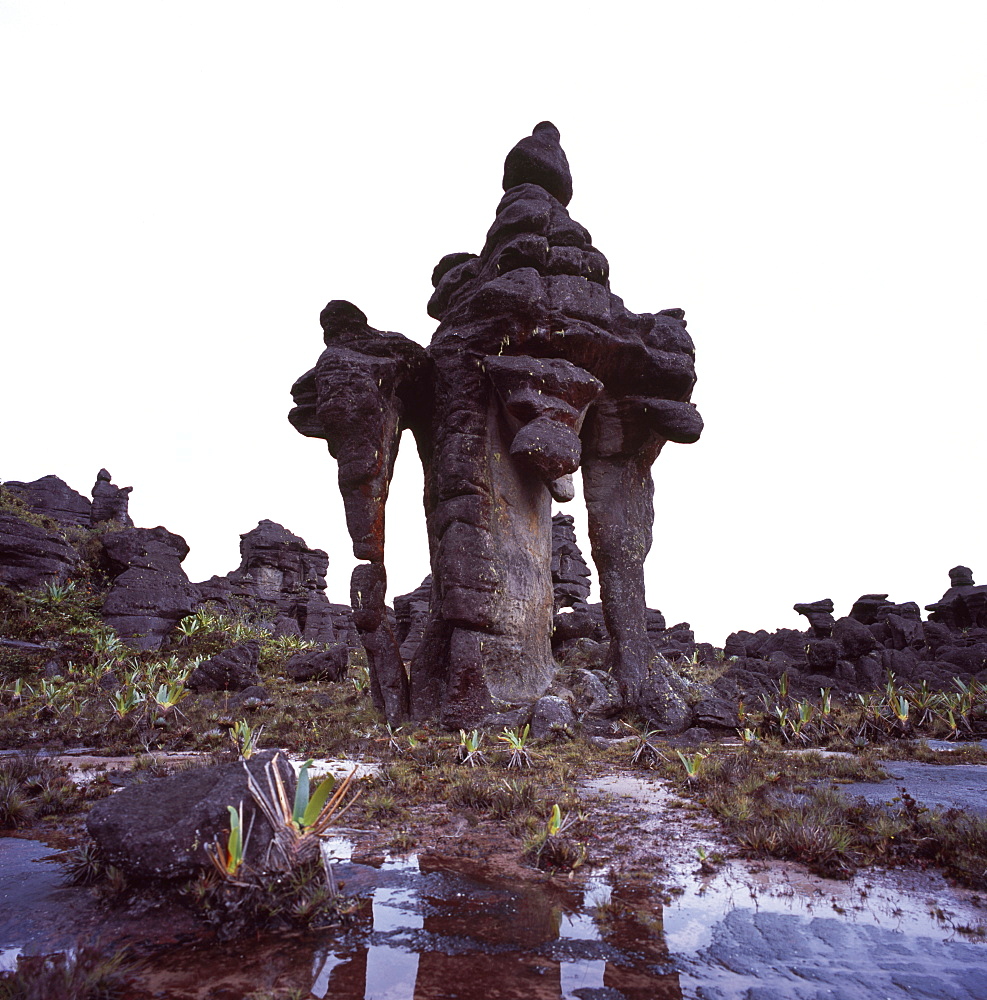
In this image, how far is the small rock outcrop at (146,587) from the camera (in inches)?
804

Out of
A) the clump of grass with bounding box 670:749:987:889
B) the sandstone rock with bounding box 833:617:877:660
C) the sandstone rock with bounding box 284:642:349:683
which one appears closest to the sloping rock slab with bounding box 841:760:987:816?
the clump of grass with bounding box 670:749:987:889

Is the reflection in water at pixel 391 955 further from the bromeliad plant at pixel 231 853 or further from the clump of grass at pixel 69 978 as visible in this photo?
the clump of grass at pixel 69 978

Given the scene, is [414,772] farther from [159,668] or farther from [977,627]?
[977,627]

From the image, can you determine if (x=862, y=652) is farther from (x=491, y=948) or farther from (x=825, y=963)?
(x=491, y=948)

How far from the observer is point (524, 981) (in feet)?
8.32

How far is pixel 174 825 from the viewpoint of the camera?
3.26m

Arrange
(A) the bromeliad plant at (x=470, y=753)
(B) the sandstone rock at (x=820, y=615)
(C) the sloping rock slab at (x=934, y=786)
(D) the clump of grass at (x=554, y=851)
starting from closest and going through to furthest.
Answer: (D) the clump of grass at (x=554, y=851)
(C) the sloping rock slab at (x=934, y=786)
(A) the bromeliad plant at (x=470, y=753)
(B) the sandstone rock at (x=820, y=615)

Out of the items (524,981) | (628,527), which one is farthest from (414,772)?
(628,527)

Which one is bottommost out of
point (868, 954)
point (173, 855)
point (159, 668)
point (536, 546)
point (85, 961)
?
point (868, 954)

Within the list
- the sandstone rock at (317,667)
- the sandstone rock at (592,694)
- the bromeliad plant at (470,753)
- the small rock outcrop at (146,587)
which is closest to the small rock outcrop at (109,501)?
the small rock outcrop at (146,587)

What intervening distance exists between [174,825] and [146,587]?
69.2 feet

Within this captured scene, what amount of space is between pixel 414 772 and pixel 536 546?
6.40 m

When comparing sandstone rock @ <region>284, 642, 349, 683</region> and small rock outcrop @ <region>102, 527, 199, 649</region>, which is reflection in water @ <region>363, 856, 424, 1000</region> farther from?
small rock outcrop @ <region>102, 527, 199, 649</region>

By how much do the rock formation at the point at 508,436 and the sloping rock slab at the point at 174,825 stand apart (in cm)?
675
